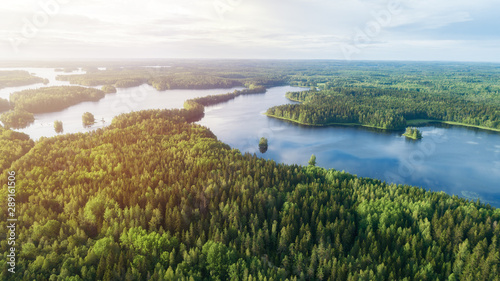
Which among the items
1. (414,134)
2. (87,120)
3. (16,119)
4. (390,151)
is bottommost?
(390,151)

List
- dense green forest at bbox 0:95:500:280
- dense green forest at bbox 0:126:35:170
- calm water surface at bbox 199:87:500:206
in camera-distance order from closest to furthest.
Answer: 1. dense green forest at bbox 0:95:500:280
2. dense green forest at bbox 0:126:35:170
3. calm water surface at bbox 199:87:500:206

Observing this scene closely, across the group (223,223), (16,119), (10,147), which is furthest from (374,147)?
(16,119)

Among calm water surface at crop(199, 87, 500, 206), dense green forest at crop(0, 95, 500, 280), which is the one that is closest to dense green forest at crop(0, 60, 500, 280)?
dense green forest at crop(0, 95, 500, 280)

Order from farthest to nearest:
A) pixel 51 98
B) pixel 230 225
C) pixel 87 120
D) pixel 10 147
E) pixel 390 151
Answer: pixel 51 98 < pixel 87 120 < pixel 390 151 < pixel 10 147 < pixel 230 225

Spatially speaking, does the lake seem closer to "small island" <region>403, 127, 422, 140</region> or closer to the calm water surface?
the calm water surface

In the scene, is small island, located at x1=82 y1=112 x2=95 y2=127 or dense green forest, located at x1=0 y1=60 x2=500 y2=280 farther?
small island, located at x1=82 y1=112 x2=95 y2=127

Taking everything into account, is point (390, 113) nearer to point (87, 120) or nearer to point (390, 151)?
point (390, 151)

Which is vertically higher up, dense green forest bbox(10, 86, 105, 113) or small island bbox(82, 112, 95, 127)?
dense green forest bbox(10, 86, 105, 113)

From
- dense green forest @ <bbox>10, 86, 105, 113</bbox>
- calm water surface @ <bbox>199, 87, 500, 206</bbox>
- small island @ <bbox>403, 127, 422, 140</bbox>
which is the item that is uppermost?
dense green forest @ <bbox>10, 86, 105, 113</bbox>
